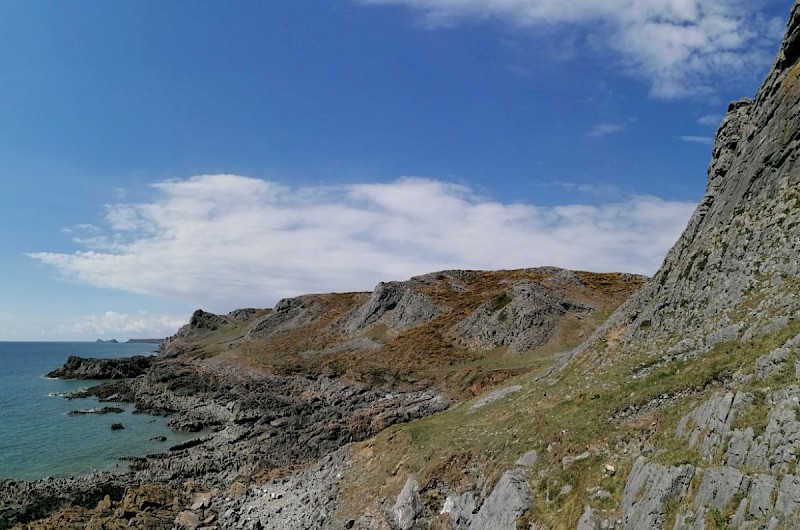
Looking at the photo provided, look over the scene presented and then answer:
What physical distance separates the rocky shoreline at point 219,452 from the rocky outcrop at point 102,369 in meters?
41.8

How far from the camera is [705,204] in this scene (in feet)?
109

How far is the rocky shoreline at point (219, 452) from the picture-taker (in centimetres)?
3148

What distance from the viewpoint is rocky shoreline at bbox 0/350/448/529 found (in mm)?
31484

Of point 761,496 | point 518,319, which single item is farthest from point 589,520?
point 518,319

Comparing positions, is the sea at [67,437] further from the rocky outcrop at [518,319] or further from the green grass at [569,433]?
the rocky outcrop at [518,319]

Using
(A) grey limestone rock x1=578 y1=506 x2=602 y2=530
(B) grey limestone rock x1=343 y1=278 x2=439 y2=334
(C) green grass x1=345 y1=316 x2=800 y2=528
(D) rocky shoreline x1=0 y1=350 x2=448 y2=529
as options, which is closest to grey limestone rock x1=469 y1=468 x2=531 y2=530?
(C) green grass x1=345 y1=316 x2=800 y2=528

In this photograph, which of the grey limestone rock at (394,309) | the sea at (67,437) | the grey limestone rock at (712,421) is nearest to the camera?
the grey limestone rock at (712,421)

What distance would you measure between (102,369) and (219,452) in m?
95.3

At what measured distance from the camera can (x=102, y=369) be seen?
122 metres

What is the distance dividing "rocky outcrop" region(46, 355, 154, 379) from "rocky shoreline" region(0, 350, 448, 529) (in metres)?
41.8

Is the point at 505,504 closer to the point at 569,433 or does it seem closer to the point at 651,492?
the point at 569,433

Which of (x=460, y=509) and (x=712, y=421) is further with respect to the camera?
(x=460, y=509)

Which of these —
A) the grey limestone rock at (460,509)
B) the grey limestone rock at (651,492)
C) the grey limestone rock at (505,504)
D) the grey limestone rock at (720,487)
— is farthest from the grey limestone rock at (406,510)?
the grey limestone rock at (720,487)

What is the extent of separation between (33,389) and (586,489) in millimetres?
120356
